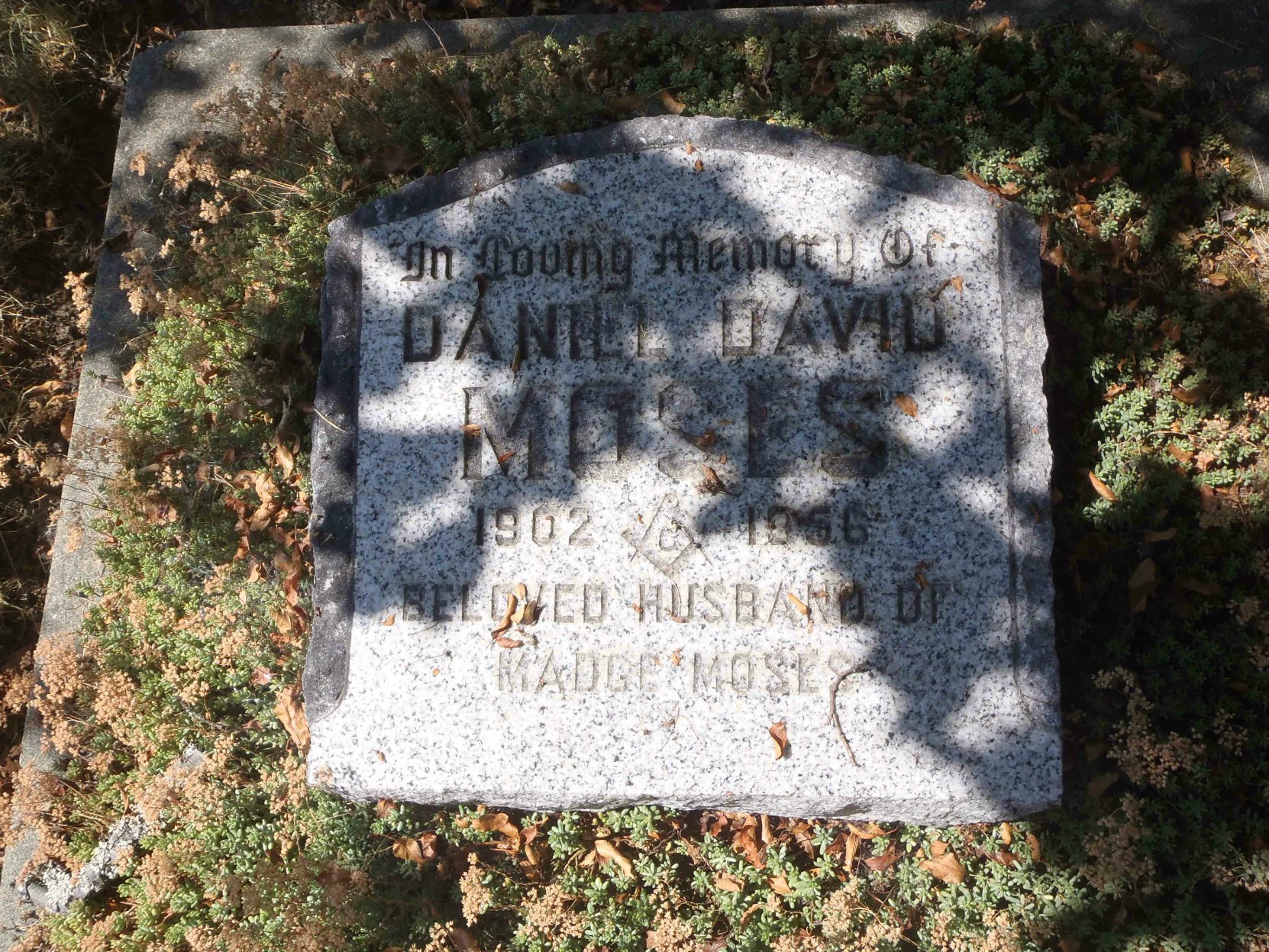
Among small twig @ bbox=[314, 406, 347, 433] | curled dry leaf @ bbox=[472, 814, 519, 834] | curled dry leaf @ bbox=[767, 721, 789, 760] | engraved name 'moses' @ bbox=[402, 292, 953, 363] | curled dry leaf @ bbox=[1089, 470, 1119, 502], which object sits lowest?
curled dry leaf @ bbox=[472, 814, 519, 834]

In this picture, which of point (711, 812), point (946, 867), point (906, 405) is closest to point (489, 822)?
point (711, 812)

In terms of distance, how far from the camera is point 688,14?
4.14 meters

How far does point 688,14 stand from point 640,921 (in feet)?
11.4

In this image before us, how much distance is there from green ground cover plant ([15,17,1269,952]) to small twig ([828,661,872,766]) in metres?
0.60

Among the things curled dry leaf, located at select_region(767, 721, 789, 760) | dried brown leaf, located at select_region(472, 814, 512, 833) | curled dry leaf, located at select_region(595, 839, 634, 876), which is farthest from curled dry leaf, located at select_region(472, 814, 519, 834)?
curled dry leaf, located at select_region(767, 721, 789, 760)

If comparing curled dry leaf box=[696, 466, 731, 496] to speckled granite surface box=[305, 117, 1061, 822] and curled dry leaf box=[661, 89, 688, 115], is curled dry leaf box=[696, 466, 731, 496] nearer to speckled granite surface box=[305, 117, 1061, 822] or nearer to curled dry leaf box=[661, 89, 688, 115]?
speckled granite surface box=[305, 117, 1061, 822]

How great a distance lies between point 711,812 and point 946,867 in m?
0.79

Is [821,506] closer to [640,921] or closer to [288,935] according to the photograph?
[640,921]

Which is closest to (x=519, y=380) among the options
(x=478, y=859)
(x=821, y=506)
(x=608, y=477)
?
(x=608, y=477)

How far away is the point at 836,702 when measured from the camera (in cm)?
297

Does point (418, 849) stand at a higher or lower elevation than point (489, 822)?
lower

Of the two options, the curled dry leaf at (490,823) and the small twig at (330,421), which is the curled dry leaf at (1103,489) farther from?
the small twig at (330,421)

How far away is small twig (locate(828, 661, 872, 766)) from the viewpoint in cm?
295

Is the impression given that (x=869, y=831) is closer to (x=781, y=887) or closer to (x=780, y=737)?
(x=781, y=887)
